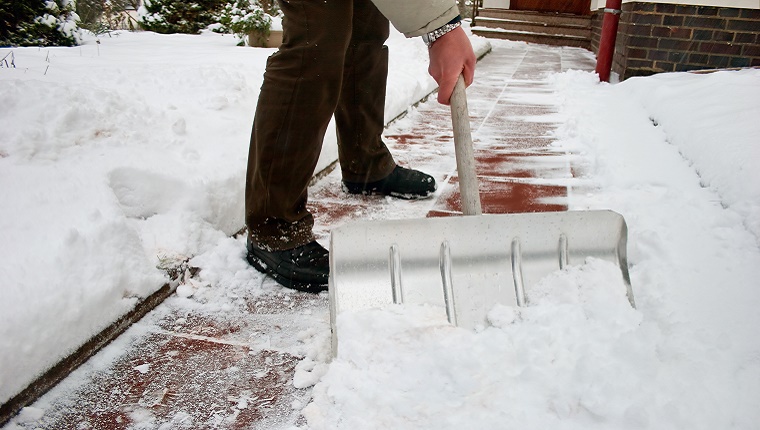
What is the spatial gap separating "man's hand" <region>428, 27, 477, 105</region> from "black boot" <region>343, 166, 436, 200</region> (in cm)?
87

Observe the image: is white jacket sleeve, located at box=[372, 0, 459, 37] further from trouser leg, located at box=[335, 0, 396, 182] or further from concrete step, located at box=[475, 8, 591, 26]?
concrete step, located at box=[475, 8, 591, 26]

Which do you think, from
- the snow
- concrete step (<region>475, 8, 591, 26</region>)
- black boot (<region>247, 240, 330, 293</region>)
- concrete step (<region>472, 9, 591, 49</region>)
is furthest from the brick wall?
concrete step (<region>475, 8, 591, 26</region>)

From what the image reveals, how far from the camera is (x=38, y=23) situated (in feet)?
18.9

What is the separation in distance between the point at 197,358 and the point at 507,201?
1.52 m

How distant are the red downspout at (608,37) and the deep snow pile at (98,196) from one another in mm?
3735

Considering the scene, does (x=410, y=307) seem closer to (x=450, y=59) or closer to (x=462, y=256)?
(x=462, y=256)

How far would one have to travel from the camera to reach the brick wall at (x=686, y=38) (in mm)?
4652

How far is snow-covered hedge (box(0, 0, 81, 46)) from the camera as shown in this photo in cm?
554

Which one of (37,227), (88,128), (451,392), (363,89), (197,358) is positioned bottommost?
(197,358)

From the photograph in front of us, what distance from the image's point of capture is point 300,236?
1.73 metres

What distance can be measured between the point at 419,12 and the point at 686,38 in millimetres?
4438

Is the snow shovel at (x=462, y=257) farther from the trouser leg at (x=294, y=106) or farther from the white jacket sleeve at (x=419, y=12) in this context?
the white jacket sleeve at (x=419, y=12)

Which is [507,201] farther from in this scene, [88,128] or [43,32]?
[43,32]

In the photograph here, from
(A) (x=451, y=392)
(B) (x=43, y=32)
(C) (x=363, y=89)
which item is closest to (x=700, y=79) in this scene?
(C) (x=363, y=89)
